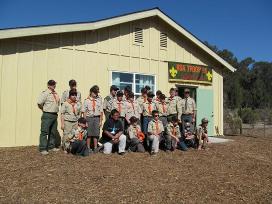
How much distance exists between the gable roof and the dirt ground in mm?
3374

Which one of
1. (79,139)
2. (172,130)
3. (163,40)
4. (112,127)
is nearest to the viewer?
(79,139)

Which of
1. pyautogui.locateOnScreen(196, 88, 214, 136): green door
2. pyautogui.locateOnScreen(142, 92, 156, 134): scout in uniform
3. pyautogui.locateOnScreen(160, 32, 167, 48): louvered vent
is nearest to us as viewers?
pyautogui.locateOnScreen(142, 92, 156, 134): scout in uniform

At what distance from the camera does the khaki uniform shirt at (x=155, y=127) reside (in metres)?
9.95

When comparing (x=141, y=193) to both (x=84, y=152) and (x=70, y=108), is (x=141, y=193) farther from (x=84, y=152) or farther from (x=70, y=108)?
(x=70, y=108)

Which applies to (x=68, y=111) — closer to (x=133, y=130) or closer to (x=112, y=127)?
(x=112, y=127)

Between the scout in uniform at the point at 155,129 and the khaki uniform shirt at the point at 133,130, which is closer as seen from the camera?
the scout in uniform at the point at 155,129

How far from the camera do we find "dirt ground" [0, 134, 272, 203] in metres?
5.94

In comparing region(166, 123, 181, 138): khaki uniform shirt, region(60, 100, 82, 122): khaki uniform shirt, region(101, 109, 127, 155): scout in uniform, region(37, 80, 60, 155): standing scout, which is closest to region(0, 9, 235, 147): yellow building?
→ region(37, 80, 60, 155): standing scout

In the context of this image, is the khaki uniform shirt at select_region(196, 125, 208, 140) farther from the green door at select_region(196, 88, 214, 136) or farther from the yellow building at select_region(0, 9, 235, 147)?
the green door at select_region(196, 88, 214, 136)

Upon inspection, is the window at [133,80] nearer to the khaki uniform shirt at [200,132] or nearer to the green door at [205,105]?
the green door at [205,105]

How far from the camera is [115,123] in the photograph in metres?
9.61

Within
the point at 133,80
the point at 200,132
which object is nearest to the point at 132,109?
the point at 200,132

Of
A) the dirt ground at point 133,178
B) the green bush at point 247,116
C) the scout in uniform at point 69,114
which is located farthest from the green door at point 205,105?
the green bush at point 247,116

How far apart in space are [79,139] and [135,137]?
1.72 m
